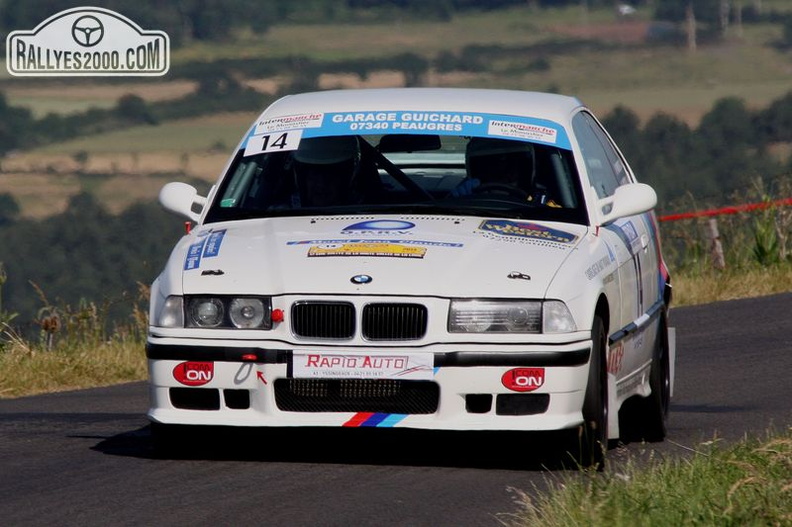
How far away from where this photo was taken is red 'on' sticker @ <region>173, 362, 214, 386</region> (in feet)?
22.9

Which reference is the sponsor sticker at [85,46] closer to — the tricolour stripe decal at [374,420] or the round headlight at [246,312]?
the round headlight at [246,312]

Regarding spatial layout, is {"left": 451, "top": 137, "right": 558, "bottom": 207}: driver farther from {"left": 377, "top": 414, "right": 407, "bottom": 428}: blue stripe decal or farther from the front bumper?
{"left": 377, "top": 414, "right": 407, "bottom": 428}: blue stripe decal

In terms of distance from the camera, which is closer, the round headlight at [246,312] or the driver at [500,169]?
the round headlight at [246,312]

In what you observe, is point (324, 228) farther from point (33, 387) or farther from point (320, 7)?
point (320, 7)

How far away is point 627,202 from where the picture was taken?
802 cm

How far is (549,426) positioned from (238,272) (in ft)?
4.42

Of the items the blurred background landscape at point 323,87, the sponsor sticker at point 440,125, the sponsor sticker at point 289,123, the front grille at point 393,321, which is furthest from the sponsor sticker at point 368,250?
the blurred background landscape at point 323,87

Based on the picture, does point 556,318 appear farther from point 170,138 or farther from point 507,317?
point 170,138

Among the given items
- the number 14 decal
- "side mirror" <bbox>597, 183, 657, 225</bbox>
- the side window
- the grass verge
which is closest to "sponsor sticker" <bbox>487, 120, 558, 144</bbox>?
the side window

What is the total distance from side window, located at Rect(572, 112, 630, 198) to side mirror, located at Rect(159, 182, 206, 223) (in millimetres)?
1818

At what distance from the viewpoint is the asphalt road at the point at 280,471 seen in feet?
20.6

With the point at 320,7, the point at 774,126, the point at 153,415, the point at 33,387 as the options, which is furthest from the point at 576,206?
the point at 320,7

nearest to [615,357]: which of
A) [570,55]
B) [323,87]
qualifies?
[323,87]

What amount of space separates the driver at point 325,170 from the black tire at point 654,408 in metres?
1.68
